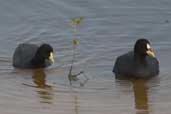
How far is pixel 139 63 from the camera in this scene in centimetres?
1467

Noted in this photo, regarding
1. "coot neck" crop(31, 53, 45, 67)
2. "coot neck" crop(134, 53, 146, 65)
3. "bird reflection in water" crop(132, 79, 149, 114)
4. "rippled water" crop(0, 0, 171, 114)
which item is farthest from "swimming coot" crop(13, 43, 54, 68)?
"bird reflection in water" crop(132, 79, 149, 114)

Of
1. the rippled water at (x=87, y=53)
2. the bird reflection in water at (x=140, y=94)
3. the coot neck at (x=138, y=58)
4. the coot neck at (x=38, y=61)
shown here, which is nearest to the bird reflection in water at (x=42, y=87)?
the rippled water at (x=87, y=53)

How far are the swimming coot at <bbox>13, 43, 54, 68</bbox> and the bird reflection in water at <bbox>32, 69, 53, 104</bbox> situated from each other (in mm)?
266

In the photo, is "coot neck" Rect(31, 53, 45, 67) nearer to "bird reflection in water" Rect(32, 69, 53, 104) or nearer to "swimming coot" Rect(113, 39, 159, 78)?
"bird reflection in water" Rect(32, 69, 53, 104)

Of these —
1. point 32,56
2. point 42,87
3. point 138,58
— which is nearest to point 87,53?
point 32,56

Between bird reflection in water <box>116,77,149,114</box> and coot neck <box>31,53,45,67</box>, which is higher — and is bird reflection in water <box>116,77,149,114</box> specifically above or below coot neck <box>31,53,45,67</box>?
below

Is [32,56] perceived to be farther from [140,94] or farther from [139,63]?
[140,94]

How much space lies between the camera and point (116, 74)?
14.5 meters

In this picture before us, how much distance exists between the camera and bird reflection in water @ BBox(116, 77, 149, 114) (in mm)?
12125

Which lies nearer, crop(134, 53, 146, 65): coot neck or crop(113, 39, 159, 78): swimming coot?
crop(113, 39, 159, 78): swimming coot

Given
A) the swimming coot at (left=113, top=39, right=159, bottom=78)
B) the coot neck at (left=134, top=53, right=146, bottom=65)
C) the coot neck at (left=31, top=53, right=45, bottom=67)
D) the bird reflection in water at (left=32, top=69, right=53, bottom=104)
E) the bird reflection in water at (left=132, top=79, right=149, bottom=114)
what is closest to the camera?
the bird reflection in water at (left=132, top=79, right=149, bottom=114)

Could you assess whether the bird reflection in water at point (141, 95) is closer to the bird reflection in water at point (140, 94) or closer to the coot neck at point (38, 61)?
the bird reflection in water at point (140, 94)

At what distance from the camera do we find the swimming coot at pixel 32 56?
1527 cm

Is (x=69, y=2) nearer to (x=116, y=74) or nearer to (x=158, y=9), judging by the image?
(x=158, y=9)
